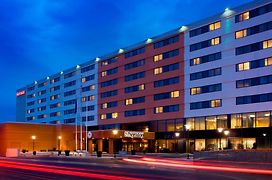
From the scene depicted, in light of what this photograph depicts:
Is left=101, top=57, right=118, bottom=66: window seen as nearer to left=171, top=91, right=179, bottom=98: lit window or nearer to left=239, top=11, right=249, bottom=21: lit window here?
left=171, top=91, right=179, bottom=98: lit window

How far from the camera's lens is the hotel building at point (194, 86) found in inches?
2968

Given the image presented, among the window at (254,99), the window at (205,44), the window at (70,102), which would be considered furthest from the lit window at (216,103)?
the window at (70,102)

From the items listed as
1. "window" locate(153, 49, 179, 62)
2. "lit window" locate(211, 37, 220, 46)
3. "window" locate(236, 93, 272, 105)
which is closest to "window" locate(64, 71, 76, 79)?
"window" locate(153, 49, 179, 62)

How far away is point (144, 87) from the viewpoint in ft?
330

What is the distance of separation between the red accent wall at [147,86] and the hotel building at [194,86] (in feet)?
0.66

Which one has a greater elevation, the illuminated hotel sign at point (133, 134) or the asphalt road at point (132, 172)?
the illuminated hotel sign at point (133, 134)

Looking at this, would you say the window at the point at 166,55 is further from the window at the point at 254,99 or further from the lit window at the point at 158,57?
the window at the point at 254,99

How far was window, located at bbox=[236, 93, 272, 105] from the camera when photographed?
7350cm

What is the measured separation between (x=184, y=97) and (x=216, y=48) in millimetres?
12599

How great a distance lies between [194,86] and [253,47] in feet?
51.6

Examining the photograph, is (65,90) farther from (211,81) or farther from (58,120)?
(211,81)

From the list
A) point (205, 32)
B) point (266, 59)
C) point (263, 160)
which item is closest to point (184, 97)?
point (205, 32)

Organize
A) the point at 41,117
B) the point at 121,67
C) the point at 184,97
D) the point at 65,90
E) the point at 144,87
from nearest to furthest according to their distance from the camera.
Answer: the point at 184,97
the point at 144,87
the point at 121,67
the point at 65,90
the point at 41,117

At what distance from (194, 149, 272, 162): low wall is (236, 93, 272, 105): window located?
23.0 metres
